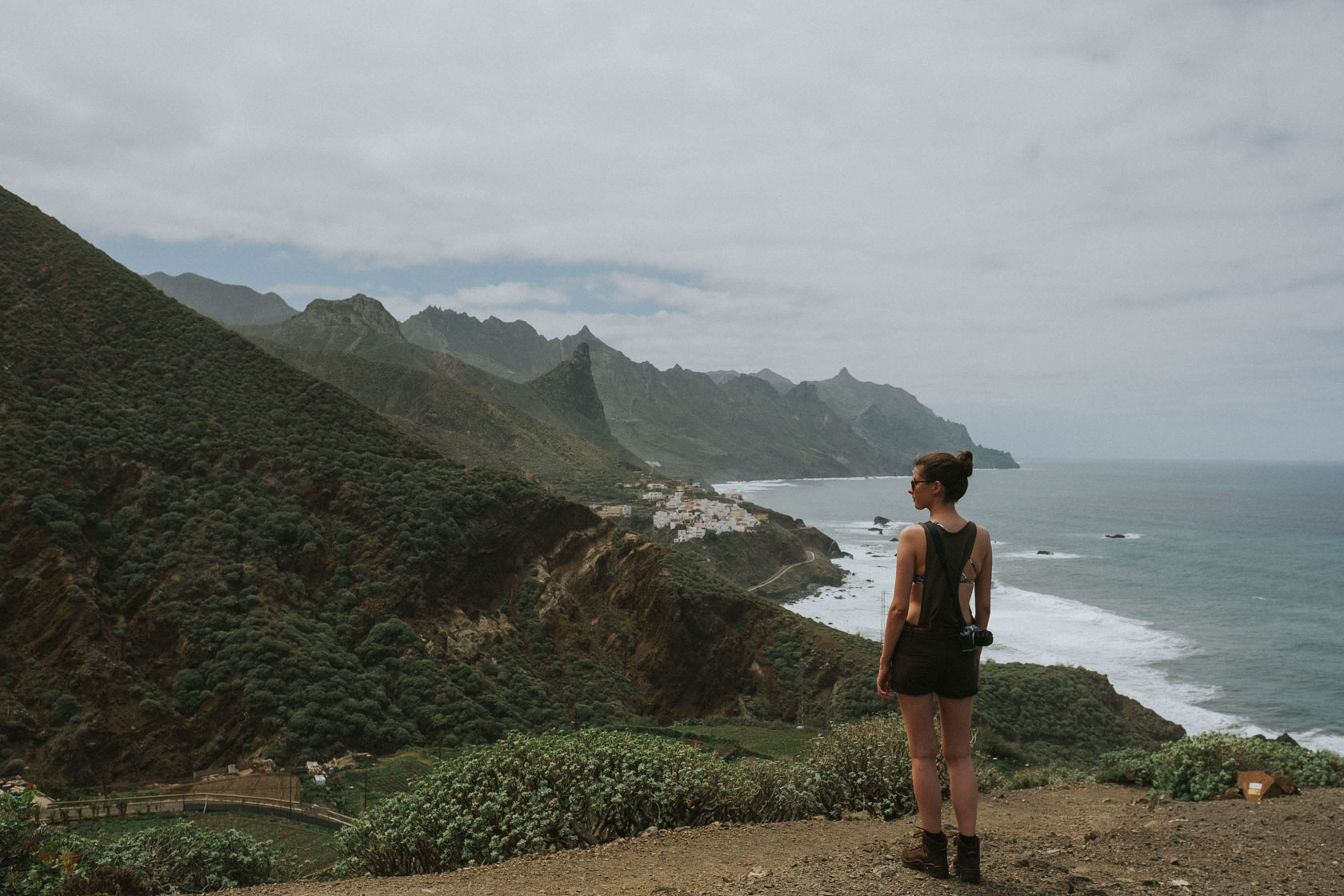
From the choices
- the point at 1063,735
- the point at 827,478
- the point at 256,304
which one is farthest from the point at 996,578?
the point at 256,304

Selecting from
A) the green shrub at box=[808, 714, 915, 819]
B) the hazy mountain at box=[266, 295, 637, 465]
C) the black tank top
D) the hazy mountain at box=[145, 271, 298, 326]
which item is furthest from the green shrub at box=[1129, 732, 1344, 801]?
the hazy mountain at box=[145, 271, 298, 326]

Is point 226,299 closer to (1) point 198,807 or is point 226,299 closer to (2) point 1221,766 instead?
(1) point 198,807

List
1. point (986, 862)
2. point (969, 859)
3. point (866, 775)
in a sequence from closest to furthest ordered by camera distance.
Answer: point (969, 859), point (986, 862), point (866, 775)

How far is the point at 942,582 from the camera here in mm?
3326

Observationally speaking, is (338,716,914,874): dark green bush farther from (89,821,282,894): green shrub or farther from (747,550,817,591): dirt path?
(747,550,817,591): dirt path

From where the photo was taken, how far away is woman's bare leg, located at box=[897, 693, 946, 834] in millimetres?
3441

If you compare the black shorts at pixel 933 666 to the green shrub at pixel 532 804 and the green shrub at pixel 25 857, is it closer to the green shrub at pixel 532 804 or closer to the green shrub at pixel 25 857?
the green shrub at pixel 532 804

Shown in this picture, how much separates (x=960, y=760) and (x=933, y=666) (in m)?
0.55

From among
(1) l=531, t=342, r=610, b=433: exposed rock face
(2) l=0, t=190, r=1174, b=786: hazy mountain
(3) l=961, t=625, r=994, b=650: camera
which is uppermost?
(1) l=531, t=342, r=610, b=433: exposed rock face

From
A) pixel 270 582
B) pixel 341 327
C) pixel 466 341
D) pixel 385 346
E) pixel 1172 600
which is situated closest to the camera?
pixel 270 582

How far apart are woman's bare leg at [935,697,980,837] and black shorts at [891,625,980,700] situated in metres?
0.07

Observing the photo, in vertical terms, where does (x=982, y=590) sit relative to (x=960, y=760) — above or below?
above

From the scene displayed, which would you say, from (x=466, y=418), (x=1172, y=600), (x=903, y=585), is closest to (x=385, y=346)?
(x=466, y=418)

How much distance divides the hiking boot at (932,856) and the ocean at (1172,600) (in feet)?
96.0
